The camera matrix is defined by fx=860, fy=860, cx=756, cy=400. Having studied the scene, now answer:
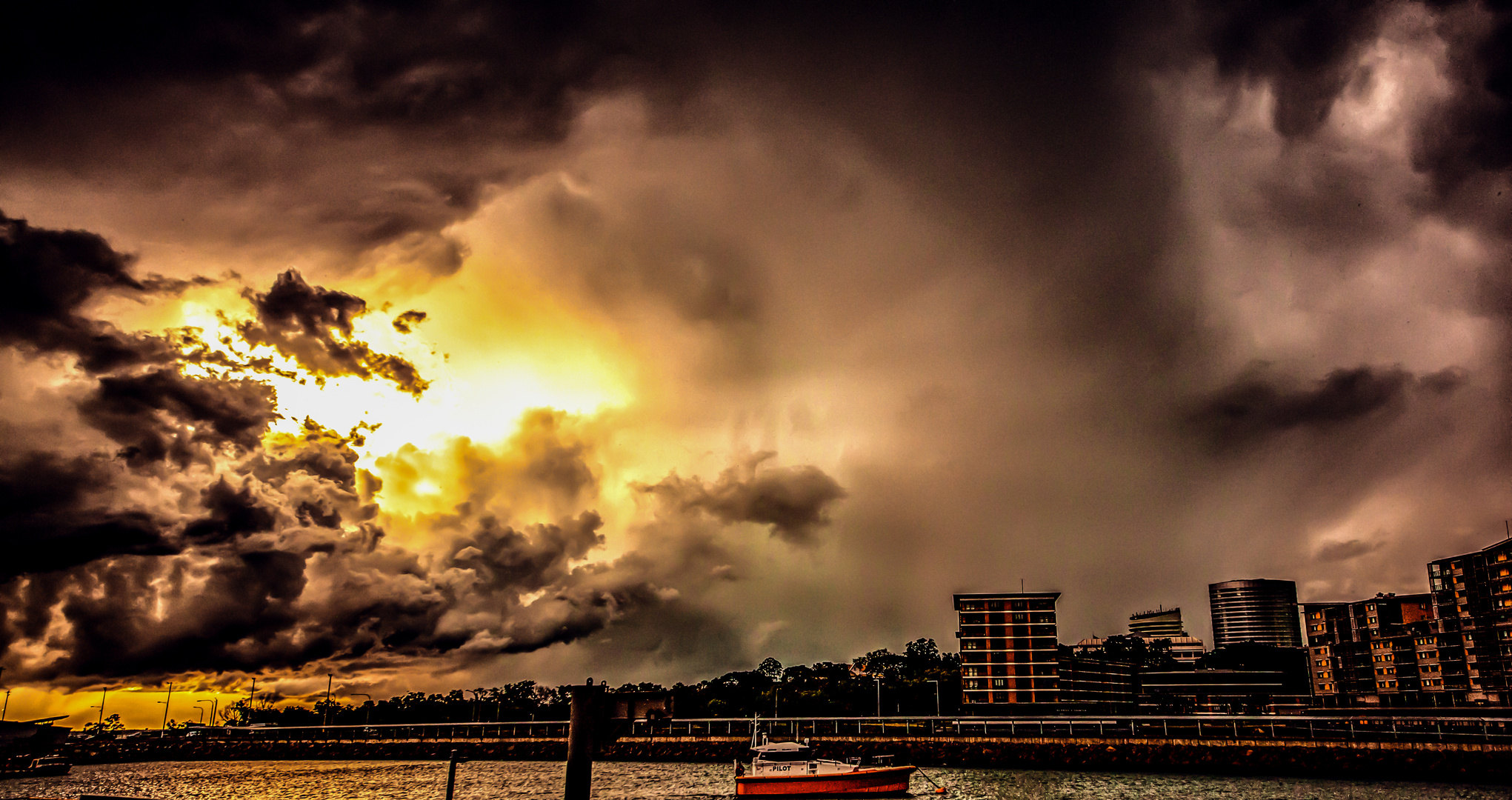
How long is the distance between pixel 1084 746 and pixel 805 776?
38.1 meters

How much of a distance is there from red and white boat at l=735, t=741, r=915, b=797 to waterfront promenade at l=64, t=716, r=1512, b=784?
1211 cm

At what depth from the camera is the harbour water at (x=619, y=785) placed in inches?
2571

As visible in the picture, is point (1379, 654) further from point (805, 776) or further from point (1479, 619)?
point (805, 776)

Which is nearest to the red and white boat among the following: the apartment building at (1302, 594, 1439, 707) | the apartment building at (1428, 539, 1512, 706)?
the apartment building at (1428, 539, 1512, 706)

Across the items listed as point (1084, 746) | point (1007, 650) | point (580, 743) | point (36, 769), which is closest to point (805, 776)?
point (1084, 746)

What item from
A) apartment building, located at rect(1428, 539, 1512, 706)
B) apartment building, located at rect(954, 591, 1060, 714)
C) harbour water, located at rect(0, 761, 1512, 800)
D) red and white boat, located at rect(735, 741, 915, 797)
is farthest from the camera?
apartment building, located at rect(954, 591, 1060, 714)

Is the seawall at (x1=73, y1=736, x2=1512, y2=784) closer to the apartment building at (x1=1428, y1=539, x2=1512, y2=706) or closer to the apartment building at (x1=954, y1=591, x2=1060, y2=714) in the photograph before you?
the apartment building at (x1=954, y1=591, x2=1060, y2=714)

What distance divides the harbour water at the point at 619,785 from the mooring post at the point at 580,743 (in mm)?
50886

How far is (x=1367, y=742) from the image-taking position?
239 feet

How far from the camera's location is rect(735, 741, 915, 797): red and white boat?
6244cm

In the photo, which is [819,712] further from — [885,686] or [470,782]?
[470,782]

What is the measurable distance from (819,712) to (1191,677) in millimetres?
92890

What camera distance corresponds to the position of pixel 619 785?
82000mm

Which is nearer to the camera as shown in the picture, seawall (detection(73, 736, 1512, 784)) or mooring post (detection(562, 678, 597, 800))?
mooring post (detection(562, 678, 597, 800))
